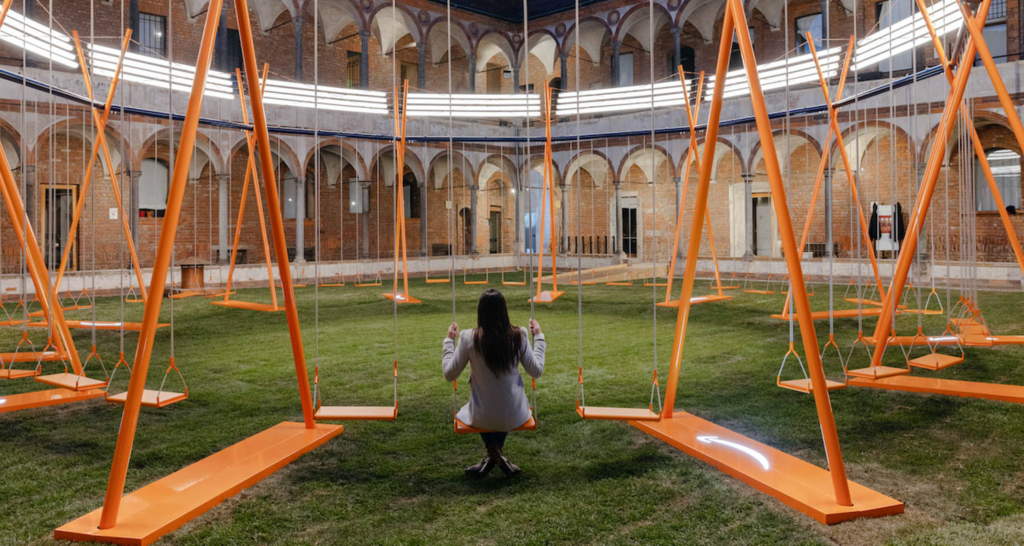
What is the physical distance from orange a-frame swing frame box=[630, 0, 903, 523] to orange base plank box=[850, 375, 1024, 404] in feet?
4.48

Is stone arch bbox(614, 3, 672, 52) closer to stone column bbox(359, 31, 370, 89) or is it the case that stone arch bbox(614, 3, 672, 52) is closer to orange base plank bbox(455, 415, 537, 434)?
stone column bbox(359, 31, 370, 89)

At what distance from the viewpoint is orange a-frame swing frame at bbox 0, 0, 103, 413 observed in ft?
14.8

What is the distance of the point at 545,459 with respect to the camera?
164 inches

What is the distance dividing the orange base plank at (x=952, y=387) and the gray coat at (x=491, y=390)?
2.53 meters

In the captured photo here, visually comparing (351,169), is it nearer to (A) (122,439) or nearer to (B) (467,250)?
(B) (467,250)

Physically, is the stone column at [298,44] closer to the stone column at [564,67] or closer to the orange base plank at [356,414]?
the stone column at [564,67]

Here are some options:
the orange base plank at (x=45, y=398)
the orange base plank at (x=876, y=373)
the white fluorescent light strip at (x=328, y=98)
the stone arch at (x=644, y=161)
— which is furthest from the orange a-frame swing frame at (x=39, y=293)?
the stone arch at (x=644, y=161)

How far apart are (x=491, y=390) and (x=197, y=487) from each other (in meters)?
1.60

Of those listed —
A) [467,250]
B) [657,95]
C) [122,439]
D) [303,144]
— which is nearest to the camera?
[122,439]

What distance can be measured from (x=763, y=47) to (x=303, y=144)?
57.3 feet

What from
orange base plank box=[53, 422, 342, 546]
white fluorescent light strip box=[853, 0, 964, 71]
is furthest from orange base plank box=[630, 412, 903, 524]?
white fluorescent light strip box=[853, 0, 964, 71]

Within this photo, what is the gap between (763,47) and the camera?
83.8 feet

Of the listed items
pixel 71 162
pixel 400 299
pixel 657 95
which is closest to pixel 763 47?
pixel 657 95

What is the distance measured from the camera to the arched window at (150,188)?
21.0 metres
